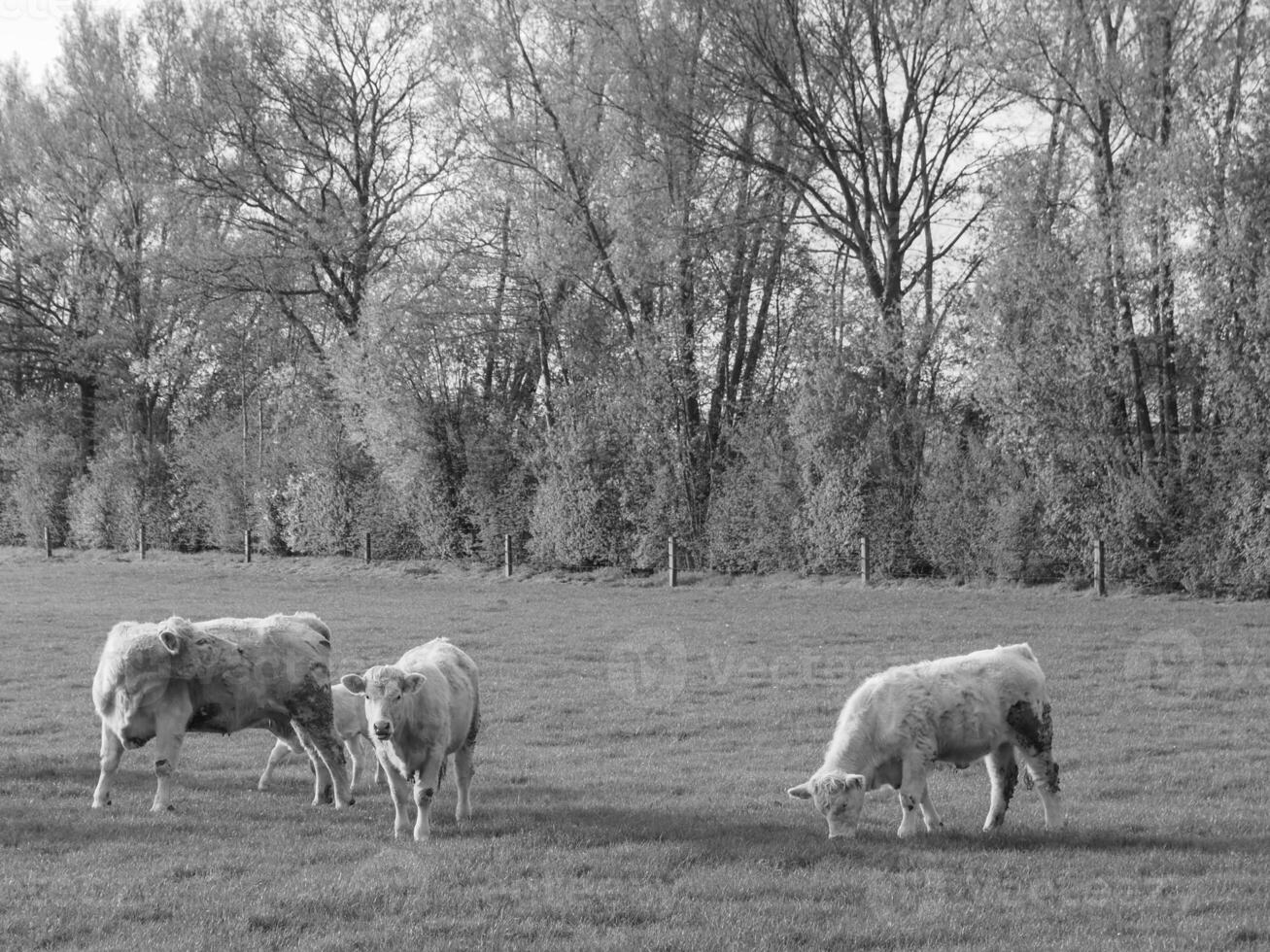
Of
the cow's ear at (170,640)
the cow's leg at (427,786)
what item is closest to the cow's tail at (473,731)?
the cow's leg at (427,786)

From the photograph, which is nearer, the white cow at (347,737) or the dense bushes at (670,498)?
the white cow at (347,737)

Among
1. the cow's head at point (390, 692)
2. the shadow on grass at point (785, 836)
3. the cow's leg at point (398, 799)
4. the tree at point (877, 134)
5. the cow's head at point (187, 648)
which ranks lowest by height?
the shadow on grass at point (785, 836)

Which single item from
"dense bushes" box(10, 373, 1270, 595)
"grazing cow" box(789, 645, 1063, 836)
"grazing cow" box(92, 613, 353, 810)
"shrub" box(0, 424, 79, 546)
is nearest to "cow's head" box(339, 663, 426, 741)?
"grazing cow" box(92, 613, 353, 810)

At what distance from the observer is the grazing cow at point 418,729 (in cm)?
937

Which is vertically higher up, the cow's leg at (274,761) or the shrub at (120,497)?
the shrub at (120,497)

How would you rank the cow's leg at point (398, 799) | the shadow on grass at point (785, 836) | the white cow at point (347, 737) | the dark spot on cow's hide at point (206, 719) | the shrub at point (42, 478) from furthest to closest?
the shrub at point (42, 478)
the white cow at point (347, 737)
the dark spot on cow's hide at point (206, 719)
the cow's leg at point (398, 799)
the shadow on grass at point (785, 836)

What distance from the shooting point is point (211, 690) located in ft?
34.9

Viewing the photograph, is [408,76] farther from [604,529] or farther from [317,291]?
[604,529]

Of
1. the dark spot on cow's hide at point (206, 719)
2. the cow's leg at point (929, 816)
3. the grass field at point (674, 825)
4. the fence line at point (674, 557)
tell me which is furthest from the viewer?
the fence line at point (674, 557)

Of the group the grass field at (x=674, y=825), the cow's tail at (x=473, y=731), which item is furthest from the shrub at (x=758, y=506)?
the cow's tail at (x=473, y=731)

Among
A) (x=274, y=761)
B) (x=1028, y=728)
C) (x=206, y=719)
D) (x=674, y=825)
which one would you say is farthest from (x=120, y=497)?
(x=1028, y=728)

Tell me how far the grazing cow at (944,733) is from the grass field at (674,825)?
1.24ft

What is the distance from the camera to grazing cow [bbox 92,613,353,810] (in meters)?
10.3

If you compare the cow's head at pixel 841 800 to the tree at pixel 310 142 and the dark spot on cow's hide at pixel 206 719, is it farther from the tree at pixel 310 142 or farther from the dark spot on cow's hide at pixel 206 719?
the tree at pixel 310 142
